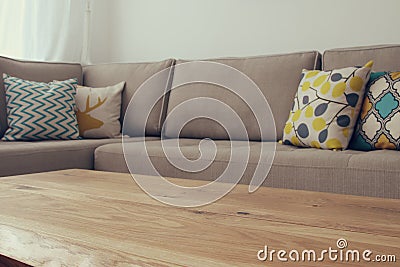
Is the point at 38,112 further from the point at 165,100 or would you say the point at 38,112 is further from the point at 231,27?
the point at 231,27

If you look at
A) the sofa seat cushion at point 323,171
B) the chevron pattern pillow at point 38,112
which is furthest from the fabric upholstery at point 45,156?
the sofa seat cushion at point 323,171

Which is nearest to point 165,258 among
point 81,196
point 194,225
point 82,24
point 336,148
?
point 194,225

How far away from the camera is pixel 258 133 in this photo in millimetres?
2521

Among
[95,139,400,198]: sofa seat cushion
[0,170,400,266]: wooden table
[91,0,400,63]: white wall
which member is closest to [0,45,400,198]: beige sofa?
[95,139,400,198]: sofa seat cushion

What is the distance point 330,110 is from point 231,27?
1254mm

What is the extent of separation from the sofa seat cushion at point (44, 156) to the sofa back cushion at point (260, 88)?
543 millimetres

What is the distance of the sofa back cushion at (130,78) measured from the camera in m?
2.96

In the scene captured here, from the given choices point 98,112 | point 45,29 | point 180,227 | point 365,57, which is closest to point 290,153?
point 365,57

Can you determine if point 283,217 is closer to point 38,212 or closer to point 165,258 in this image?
point 165,258

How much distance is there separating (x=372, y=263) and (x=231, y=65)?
220 cm

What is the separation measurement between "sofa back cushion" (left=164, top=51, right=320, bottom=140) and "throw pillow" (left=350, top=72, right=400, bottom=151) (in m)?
0.43

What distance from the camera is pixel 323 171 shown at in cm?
173

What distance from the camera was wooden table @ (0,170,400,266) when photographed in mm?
721

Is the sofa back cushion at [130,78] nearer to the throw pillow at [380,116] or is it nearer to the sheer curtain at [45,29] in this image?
the sheer curtain at [45,29]
